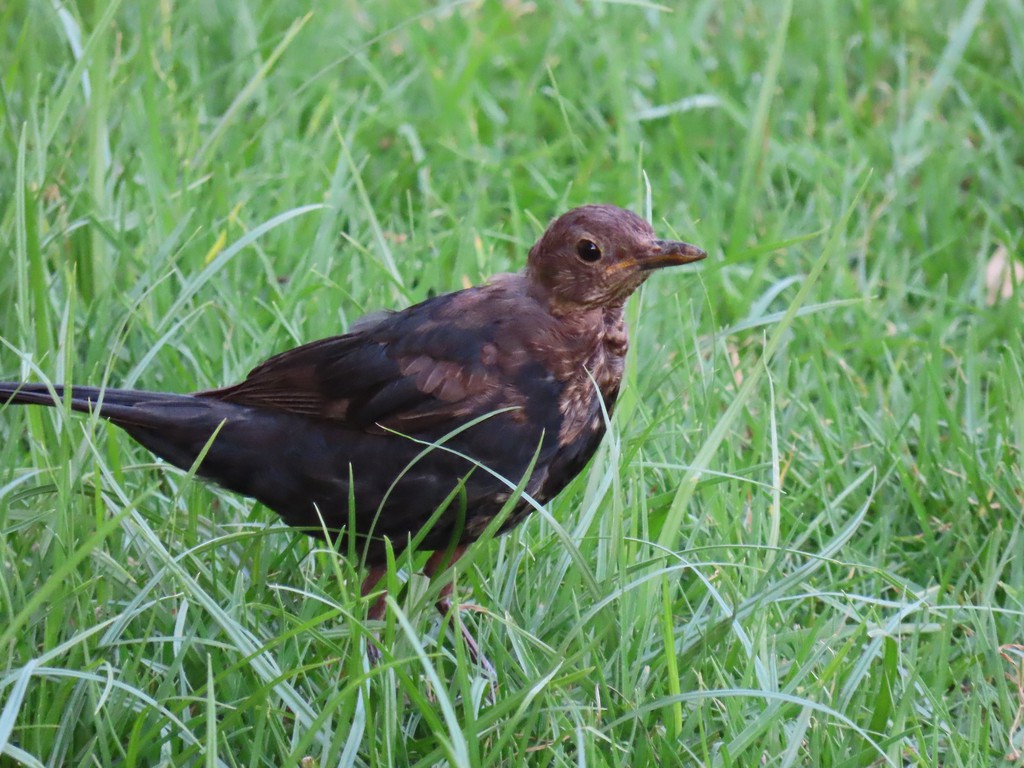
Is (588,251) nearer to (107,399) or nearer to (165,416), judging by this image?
(165,416)

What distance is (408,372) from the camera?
9.64ft

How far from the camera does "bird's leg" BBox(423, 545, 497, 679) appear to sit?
286cm

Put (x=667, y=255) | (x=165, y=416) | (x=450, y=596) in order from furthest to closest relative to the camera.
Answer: (x=450, y=596), (x=165, y=416), (x=667, y=255)

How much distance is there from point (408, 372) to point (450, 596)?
0.55m

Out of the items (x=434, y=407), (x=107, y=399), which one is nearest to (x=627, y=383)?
(x=434, y=407)

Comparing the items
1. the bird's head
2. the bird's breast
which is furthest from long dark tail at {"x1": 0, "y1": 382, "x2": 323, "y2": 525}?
the bird's head

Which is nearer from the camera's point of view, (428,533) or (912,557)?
(428,533)

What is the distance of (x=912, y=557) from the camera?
3.60m

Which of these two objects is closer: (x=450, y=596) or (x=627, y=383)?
(x=450, y=596)

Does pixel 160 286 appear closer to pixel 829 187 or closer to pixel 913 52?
pixel 829 187

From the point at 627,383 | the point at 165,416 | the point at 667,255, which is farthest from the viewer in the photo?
the point at 627,383

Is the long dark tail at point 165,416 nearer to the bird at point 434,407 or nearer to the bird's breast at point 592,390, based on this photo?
the bird at point 434,407

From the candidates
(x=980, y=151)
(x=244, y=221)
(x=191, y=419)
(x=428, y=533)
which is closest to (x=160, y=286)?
(x=244, y=221)

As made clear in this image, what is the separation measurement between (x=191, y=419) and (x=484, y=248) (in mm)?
1758
